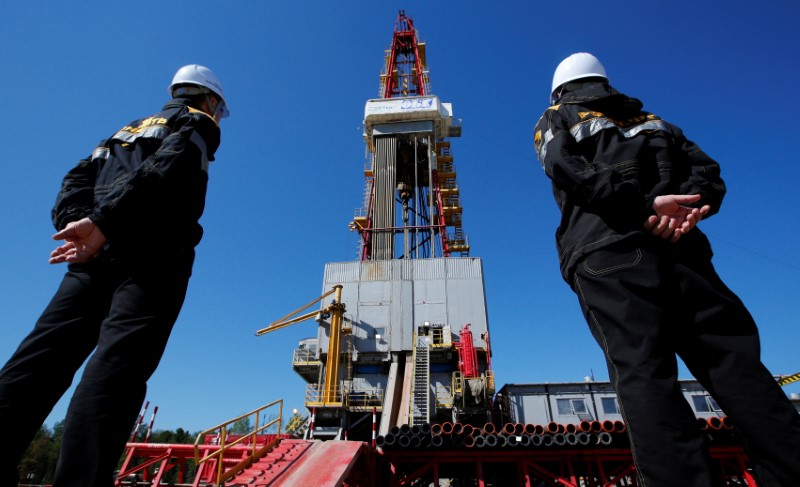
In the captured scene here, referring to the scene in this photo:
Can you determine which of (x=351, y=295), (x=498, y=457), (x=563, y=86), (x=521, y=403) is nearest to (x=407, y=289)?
(x=351, y=295)

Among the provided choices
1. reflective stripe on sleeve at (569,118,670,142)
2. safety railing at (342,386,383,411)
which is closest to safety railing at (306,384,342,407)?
safety railing at (342,386,383,411)

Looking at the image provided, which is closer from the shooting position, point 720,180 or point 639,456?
point 639,456

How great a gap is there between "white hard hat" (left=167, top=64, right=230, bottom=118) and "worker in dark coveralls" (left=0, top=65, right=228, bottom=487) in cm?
63

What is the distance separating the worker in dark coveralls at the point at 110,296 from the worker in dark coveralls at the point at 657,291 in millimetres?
2017

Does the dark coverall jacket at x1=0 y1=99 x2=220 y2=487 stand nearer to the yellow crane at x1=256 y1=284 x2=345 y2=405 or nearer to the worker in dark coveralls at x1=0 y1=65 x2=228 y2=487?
the worker in dark coveralls at x1=0 y1=65 x2=228 y2=487

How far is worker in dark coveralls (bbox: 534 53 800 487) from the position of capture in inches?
62.3

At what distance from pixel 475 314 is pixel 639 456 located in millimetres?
18376

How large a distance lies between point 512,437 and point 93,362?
31.2ft

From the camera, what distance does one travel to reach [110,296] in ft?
7.34

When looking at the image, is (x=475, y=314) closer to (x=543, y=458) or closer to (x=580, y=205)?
(x=543, y=458)

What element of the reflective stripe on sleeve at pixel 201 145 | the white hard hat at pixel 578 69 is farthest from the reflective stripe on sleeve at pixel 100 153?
the white hard hat at pixel 578 69

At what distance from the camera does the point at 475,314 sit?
19.6 m

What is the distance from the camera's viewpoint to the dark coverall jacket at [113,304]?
66.5 inches

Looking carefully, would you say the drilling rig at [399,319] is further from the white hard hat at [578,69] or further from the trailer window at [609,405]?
the white hard hat at [578,69]
